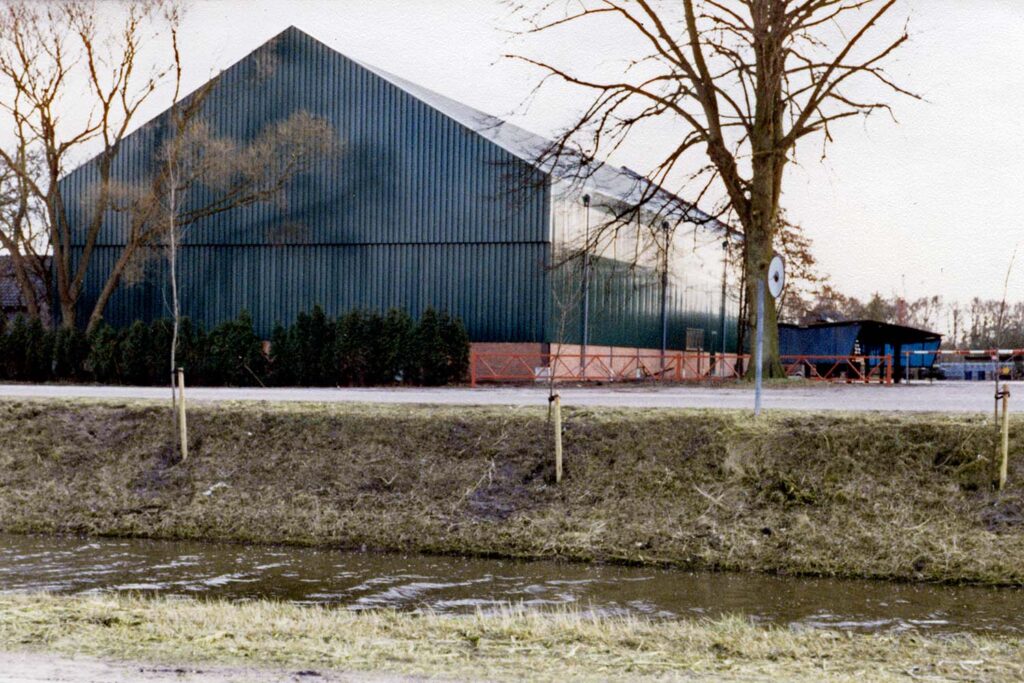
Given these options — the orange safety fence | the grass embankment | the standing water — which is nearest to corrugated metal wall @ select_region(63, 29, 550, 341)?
the orange safety fence

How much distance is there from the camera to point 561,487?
1697cm

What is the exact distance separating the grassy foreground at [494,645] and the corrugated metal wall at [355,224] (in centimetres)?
2972

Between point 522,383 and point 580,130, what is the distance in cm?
846

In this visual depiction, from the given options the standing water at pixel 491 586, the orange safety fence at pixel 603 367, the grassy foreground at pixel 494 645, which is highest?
the orange safety fence at pixel 603 367

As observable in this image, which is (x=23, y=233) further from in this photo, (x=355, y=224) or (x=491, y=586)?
(x=491, y=586)

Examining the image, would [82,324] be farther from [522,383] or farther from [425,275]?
[522,383]

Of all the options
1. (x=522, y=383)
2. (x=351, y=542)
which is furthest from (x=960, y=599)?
(x=522, y=383)

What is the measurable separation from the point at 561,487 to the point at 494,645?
8592 mm

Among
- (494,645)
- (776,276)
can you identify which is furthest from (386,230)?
(494,645)

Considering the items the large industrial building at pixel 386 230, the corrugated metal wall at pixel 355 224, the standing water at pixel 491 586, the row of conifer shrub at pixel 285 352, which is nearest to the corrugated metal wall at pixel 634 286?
the large industrial building at pixel 386 230

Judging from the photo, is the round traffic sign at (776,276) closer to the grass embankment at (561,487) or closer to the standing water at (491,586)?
the grass embankment at (561,487)

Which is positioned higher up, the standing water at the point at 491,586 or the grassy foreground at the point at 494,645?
the grassy foreground at the point at 494,645

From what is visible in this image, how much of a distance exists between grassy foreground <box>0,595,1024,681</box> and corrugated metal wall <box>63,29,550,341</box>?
29720 mm

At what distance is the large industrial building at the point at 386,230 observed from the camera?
4003 cm
